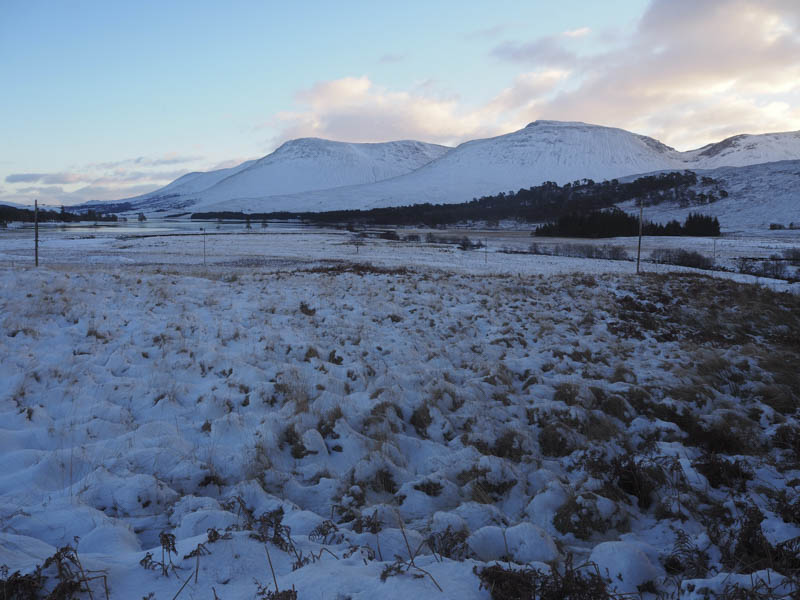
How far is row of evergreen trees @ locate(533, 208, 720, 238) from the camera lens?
97.1m

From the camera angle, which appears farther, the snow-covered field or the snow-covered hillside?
the snow-covered hillside

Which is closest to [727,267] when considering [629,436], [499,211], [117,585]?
[629,436]

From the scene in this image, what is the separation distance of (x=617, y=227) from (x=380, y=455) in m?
107

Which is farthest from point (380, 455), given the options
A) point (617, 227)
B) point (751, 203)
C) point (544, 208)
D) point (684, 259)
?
point (544, 208)

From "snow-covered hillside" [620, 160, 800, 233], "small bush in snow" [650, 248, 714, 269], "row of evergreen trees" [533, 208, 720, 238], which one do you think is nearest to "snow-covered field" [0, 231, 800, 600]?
"small bush in snow" [650, 248, 714, 269]

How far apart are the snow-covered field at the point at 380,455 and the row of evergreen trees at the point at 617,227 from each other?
315 ft

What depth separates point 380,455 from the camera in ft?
18.0

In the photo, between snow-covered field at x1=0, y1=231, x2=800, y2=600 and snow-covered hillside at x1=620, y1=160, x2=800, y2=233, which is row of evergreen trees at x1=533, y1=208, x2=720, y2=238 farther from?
snow-covered field at x1=0, y1=231, x2=800, y2=600

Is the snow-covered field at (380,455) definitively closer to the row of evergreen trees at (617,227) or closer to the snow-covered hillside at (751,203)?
the row of evergreen trees at (617,227)

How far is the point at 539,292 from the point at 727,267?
1453 inches

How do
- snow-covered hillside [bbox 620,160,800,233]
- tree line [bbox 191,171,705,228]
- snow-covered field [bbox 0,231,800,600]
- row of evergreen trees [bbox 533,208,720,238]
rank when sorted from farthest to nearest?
tree line [bbox 191,171,705,228]
snow-covered hillside [bbox 620,160,800,233]
row of evergreen trees [bbox 533,208,720,238]
snow-covered field [bbox 0,231,800,600]

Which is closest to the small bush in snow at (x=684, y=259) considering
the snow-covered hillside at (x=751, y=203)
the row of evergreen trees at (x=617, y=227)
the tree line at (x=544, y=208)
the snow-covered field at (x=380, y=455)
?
the snow-covered field at (x=380, y=455)

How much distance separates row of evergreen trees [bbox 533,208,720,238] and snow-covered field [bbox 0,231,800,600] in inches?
3777

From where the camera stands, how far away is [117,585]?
9.93ft
